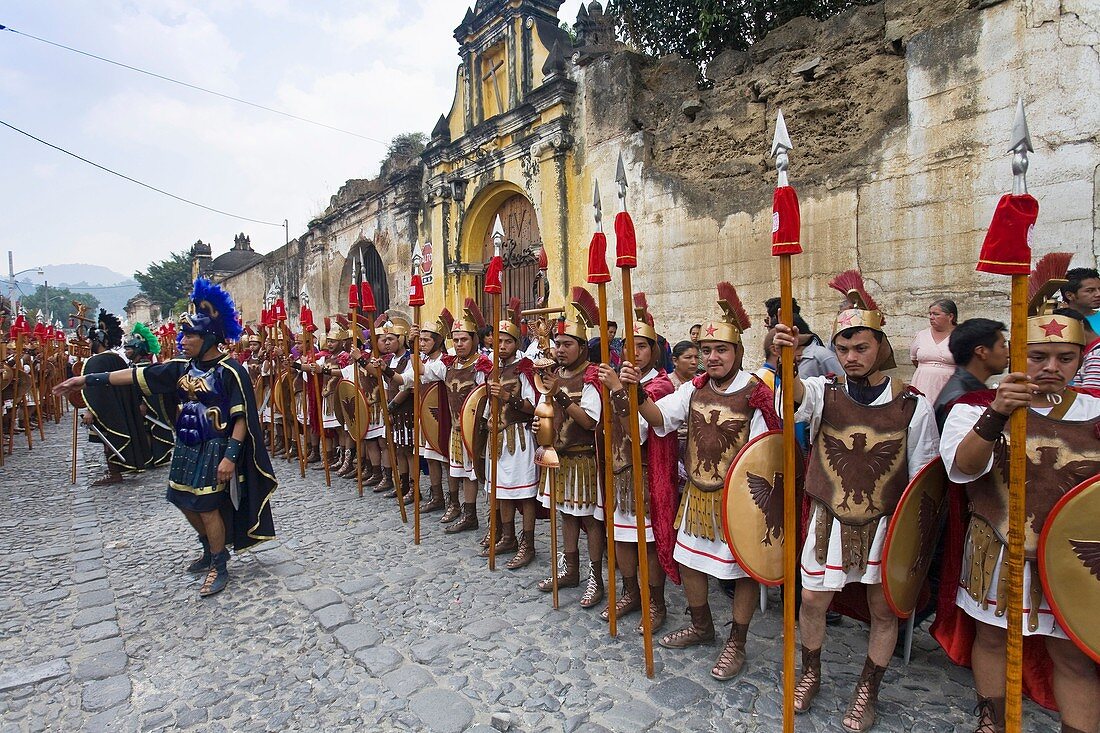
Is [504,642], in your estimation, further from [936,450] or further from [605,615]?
[936,450]

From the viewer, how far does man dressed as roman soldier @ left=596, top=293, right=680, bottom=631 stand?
137 inches

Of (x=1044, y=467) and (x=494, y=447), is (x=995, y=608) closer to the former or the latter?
(x=1044, y=467)

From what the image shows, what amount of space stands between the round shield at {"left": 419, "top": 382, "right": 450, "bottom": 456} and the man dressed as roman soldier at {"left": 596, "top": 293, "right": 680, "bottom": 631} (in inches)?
96.9

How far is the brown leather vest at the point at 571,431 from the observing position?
13.0 feet

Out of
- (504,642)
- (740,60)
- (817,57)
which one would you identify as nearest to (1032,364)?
(504,642)

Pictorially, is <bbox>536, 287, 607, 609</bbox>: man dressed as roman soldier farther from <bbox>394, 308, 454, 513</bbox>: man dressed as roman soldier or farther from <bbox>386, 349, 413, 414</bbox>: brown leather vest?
<bbox>386, 349, 413, 414</bbox>: brown leather vest

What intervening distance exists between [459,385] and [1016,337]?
410cm

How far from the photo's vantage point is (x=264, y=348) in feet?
30.8

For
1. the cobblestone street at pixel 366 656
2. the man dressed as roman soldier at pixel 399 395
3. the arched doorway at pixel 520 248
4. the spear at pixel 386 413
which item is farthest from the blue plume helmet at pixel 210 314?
the arched doorway at pixel 520 248

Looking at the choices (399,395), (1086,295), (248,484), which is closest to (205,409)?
(248,484)

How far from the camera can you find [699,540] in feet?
10.4

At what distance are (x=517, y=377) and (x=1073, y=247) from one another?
15.4ft

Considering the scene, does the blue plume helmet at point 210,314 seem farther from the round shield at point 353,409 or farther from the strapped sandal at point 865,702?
the strapped sandal at point 865,702

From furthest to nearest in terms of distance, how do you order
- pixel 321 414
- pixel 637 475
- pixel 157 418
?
pixel 157 418 → pixel 321 414 → pixel 637 475
